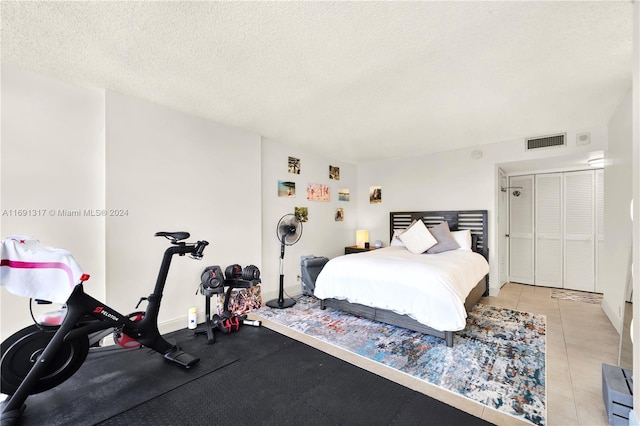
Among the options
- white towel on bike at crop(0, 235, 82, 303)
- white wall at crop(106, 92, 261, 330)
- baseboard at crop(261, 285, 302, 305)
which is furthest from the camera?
baseboard at crop(261, 285, 302, 305)

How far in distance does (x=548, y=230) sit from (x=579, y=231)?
0.39 m

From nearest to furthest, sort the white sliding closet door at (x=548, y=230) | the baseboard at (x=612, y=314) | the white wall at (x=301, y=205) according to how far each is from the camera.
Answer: the baseboard at (x=612, y=314) → the white wall at (x=301, y=205) → the white sliding closet door at (x=548, y=230)

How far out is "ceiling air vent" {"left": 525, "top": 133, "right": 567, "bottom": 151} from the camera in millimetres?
3676

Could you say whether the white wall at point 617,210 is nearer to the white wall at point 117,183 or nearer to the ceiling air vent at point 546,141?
the ceiling air vent at point 546,141

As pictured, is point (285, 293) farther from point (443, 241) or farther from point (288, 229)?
point (443, 241)

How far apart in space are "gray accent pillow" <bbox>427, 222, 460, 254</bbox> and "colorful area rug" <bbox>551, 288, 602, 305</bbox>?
1707 millimetres

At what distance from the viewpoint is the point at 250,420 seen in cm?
162

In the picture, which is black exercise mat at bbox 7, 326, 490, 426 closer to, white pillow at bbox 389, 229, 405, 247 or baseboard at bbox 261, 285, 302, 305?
baseboard at bbox 261, 285, 302, 305

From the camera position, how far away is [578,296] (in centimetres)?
405

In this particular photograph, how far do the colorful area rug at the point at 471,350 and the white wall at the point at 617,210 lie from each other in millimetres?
746

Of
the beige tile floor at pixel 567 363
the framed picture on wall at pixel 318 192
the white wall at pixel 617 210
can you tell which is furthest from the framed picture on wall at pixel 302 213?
the white wall at pixel 617 210

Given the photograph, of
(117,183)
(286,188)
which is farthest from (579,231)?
(117,183)

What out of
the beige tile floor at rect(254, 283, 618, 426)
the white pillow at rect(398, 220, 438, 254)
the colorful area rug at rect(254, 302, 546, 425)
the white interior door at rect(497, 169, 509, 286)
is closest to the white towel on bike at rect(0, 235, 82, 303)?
the beige tile floor at rect(254, 283, 618, 426)

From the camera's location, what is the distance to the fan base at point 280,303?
11.9ft
